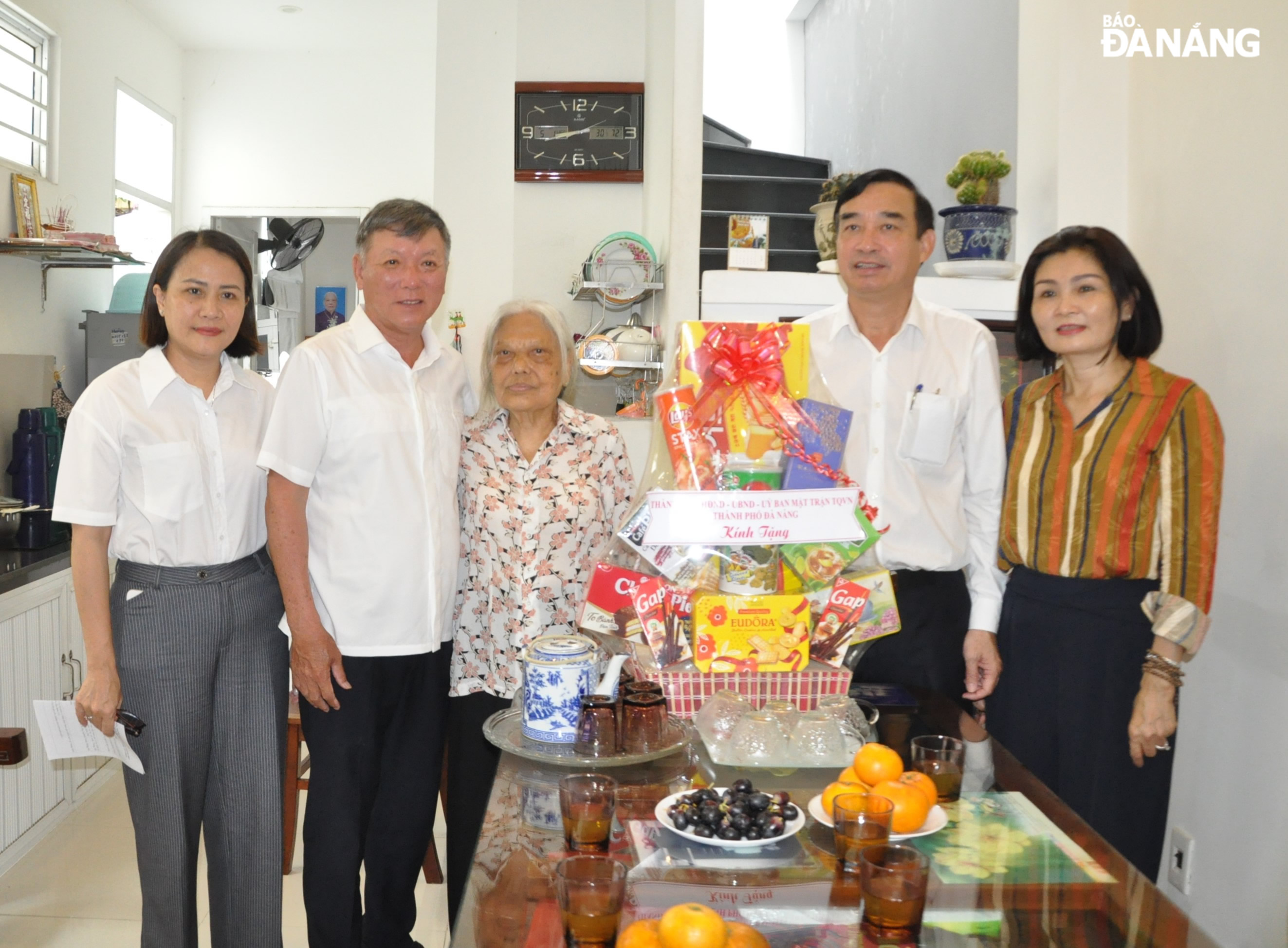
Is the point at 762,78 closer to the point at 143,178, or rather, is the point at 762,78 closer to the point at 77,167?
the point at 143,178

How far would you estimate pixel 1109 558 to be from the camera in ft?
5.89

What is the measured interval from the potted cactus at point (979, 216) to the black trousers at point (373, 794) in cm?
192

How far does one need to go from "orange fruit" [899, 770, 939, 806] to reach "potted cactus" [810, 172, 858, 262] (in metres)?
2.19

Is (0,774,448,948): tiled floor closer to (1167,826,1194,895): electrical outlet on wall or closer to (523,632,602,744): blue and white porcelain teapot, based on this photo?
(523,632,602,744): blue and white porcelain teapot

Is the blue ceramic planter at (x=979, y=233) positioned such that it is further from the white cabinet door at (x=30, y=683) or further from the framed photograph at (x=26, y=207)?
the framed photograph at (x=26, y=207)

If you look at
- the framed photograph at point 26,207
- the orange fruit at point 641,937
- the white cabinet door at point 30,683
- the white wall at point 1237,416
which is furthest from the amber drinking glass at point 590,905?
the framed photograph at point 26,207

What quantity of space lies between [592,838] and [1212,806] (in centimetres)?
184

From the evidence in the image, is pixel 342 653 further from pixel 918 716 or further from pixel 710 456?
pixel 918 716

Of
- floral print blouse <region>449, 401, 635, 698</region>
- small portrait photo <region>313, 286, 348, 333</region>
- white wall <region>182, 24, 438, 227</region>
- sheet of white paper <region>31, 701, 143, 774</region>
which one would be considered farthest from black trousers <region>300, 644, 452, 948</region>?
small portrait photo <region>313, 286, 348, 333</region>

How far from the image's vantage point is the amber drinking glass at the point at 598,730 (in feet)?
4.42

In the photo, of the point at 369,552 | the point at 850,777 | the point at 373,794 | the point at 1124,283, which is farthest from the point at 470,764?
the point at 1124,283

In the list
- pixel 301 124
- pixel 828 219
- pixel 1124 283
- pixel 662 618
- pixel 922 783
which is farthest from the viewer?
pixel 301 124

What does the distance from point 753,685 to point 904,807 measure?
1.15 ft

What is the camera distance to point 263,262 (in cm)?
690
